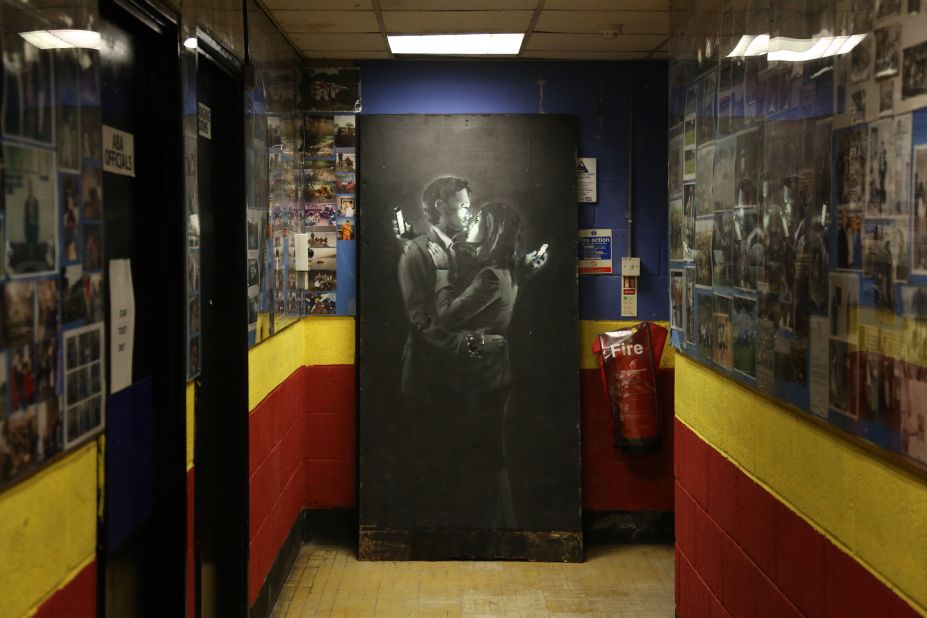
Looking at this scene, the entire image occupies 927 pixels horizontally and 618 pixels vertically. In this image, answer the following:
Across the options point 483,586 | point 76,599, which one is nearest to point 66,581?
point 76,599

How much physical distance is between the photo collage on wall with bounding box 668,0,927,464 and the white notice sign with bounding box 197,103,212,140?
1.74 meters

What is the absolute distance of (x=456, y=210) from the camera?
4.96 m

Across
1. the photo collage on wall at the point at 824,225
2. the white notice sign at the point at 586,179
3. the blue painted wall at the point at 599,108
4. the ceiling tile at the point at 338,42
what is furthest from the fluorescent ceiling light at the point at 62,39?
the white notice sign at the point at 586,179

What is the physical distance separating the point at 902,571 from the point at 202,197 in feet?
8.40

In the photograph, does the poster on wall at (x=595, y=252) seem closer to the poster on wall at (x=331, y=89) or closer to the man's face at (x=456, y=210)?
the man's face at (x=456, y=210)

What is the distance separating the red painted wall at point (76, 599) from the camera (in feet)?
6.34

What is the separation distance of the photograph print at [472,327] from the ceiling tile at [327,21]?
2.25 ft

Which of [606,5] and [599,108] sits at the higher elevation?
[606,5]

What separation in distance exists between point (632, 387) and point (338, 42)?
89.8 inches

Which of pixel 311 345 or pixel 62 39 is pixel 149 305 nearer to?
pixel 62 39

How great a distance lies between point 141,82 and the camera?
2.70 meters

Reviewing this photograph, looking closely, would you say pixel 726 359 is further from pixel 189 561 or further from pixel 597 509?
pixel 597 509

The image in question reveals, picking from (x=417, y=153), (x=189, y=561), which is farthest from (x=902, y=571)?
(x=417, y=153)

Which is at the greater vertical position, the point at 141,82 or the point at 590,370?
the point at 141,82
